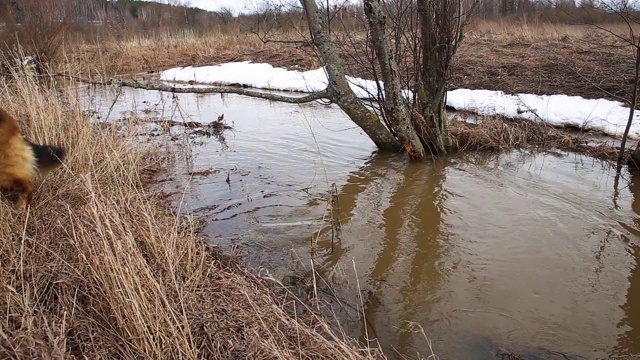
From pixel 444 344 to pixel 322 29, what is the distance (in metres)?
4.39

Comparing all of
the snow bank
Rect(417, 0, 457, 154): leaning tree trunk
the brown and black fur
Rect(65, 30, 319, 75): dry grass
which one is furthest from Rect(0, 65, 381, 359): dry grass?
Rect(65, 30, 319, 75): dry grass

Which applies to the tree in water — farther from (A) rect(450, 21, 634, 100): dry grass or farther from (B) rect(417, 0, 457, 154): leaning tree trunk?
(A) rect(450, 21, 634, 100): dry grass

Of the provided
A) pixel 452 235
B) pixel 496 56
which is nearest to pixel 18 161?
pixel 452 235

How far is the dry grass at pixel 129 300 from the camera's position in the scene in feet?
6.17

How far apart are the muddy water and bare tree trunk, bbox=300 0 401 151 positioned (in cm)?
29

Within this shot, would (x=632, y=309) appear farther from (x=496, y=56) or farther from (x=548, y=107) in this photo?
(x=496, y=56)

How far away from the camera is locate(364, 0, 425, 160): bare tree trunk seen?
5.26 meters

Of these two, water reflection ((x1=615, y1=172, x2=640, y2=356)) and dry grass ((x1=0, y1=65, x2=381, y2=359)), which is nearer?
dry grass ((x1=0, y1=65, x2=381, y2=359))

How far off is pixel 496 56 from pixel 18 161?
11894 millimetres

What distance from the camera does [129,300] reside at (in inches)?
75.6

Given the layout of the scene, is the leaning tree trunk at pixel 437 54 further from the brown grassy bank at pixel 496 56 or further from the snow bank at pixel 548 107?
the brown grassy bank at pixel 496 56

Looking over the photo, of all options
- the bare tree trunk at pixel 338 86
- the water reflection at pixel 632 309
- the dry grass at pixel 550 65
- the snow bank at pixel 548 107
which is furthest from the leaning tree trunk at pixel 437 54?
the water reflection at pixel 632 309

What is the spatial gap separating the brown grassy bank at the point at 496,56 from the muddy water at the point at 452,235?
1675mm

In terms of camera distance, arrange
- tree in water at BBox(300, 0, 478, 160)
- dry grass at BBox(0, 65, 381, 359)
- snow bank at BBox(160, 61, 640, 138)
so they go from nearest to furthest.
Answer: dry grass at BBox(0, 65, 381, 359), tree in water at BBox(300, 0, 478, 160), snow bank at BBox(160, 61, 640, 138)
